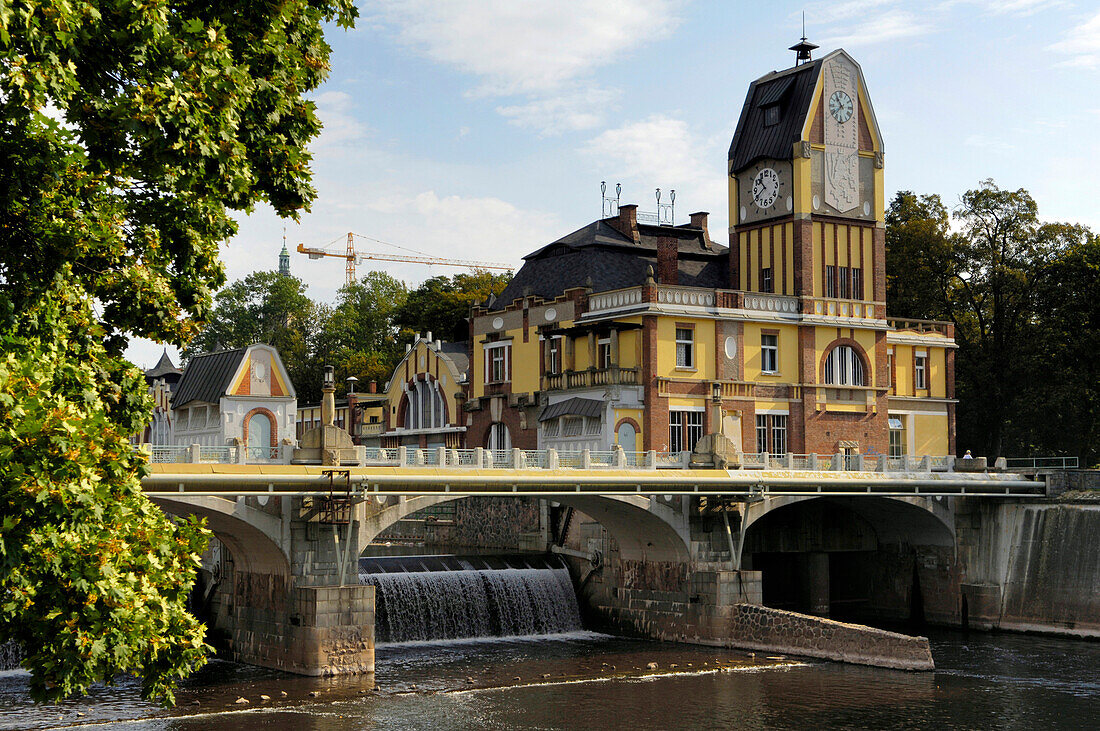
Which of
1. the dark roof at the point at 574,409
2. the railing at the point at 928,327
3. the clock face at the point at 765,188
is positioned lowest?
the dark roof at the point at 574,409

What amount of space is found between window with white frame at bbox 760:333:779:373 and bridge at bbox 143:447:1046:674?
637cm

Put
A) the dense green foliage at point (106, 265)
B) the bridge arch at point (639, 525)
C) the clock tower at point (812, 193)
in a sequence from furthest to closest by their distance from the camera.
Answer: the clock tower at point (812, 193) → the bridge arch at point (639, 525) → the dense green foliage at point (106, 265)

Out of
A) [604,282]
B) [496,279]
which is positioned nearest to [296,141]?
[604,282]

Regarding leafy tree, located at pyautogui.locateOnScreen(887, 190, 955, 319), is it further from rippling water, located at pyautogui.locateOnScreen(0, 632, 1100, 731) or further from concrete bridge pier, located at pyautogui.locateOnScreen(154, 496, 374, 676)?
concrete bridge pier, located at pyautogui.locateOnScreen(154, 496, 374, 676)

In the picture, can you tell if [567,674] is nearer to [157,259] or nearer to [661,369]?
[661,369]

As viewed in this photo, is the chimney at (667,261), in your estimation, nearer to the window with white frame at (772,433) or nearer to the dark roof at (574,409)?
the dark roof at (574,409)

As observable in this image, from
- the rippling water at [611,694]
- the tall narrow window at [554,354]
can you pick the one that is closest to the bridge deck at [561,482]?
the rippling water at [611,694]

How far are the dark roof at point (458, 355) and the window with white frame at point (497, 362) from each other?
5.32m

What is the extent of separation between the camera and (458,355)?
76938 millimetres

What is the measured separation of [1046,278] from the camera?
74.1m

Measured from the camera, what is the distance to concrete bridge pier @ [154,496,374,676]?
1535 inches

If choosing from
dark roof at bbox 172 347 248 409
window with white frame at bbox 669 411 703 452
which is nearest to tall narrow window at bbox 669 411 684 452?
window with white frame at bbox 669 411 703 452

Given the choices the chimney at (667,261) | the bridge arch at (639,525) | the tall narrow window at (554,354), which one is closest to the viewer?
the bridge arch at (639,525)

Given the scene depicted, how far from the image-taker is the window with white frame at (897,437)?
218ft
